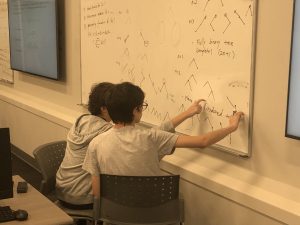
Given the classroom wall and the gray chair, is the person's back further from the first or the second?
the classroom wall

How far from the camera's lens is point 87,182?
8.57 feet

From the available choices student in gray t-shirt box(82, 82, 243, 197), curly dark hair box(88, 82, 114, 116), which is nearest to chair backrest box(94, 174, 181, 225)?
student in gray t-shirt box(82, 82, 243, 197)

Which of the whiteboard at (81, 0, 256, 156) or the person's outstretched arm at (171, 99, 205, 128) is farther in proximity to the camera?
the person's outstretched arm at (171, 99, 205, 128)

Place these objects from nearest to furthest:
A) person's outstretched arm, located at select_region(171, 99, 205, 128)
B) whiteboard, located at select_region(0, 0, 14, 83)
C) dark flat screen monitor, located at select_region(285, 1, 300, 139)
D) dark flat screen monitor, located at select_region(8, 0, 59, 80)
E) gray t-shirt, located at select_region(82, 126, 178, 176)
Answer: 1. dark flat screen monitor, located at select_region(285, 1, 300, 139)
2. gray t-shirt, located at select_region(82, 126, 178, 176)
3. person's outstretched arm, located at select_region(171, 99, 205, 128)
4. dark flat screen monitor, located at select_region(8, 0, 59, 80)
5. whiteboard, located at select_region(0, 0, 14, 83)

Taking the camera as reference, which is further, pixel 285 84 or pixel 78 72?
pixel 78 72

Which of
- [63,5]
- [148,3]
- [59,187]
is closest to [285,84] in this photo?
[148,3]

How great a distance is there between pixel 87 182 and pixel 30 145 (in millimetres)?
2345

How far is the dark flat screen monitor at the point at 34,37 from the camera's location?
13.4 feet

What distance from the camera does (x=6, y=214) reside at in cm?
192

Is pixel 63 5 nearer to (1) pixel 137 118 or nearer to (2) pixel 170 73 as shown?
(2) pixel 170 73

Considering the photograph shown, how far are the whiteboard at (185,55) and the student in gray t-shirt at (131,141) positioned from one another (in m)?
0.17

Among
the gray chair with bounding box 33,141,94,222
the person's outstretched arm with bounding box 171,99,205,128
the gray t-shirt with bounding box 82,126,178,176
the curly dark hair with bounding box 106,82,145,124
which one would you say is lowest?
the gray chair with bounding box 33,141,94,222

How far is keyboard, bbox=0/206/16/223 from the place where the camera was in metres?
1.89

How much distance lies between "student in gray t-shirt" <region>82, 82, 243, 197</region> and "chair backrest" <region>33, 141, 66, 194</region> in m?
0.52
